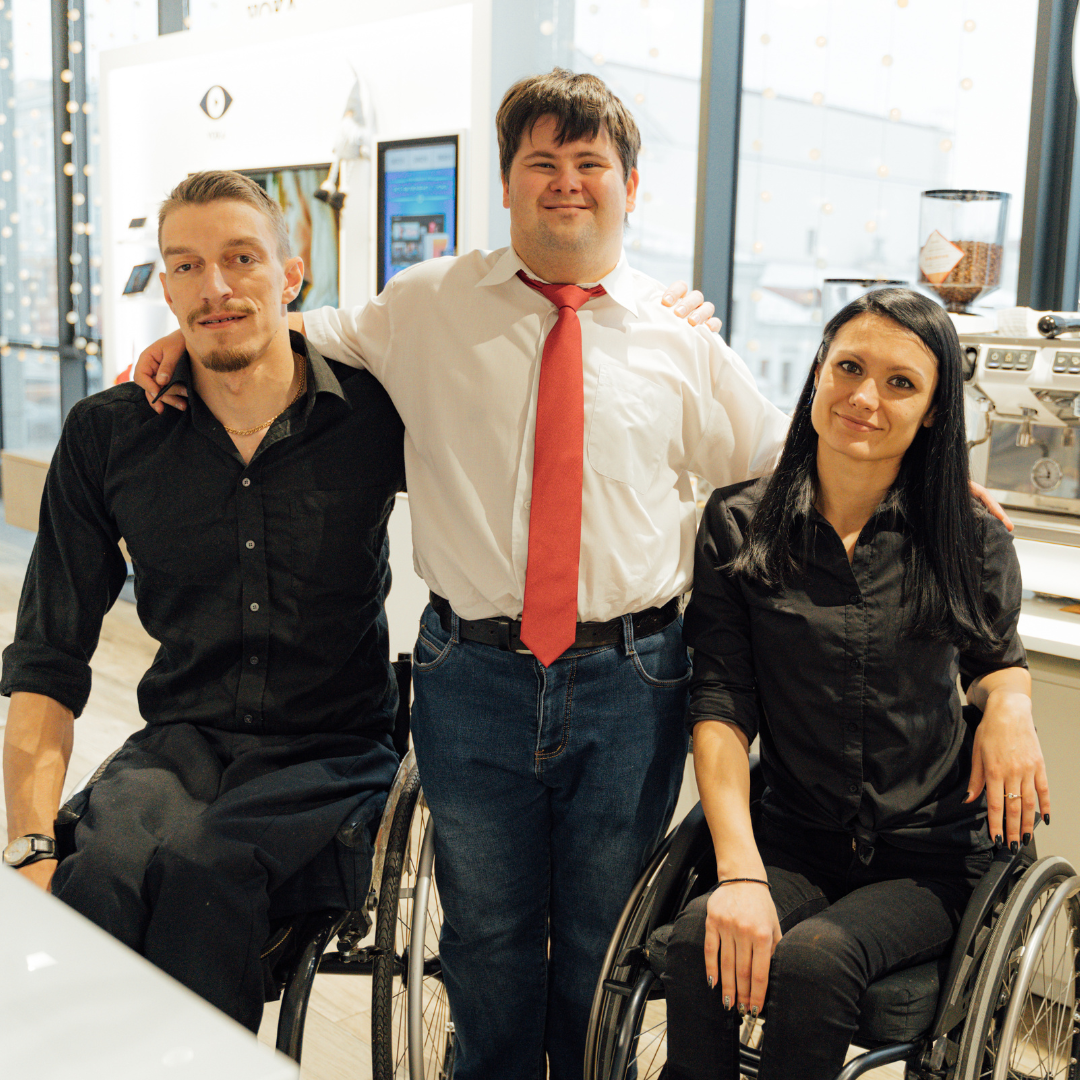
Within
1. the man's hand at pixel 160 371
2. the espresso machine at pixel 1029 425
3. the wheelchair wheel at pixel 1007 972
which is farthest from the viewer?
the espresso machine at pixel 1029 425

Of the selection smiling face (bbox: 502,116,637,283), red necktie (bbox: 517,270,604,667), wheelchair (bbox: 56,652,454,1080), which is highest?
smiling face (bbox: 502,116,637,283)

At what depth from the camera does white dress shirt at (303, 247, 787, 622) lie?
67.3 inches

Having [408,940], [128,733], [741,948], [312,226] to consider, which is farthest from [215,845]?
[312,226]

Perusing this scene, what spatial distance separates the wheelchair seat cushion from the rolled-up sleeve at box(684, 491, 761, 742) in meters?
0.38

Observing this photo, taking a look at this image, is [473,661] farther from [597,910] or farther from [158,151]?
[158,151]

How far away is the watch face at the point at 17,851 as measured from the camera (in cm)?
159

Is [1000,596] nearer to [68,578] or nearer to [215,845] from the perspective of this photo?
[215,845]

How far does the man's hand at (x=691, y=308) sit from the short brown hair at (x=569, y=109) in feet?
0.74

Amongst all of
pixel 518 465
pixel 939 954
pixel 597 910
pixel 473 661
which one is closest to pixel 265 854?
pixel 473 661

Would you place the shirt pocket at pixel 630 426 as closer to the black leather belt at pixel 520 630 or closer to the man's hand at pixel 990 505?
the black leather belt at pixel 520 630

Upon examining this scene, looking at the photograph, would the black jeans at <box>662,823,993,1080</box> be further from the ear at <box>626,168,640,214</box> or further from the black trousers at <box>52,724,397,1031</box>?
the ear at <box>626,168,640,214</box>

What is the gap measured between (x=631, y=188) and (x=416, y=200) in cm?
232

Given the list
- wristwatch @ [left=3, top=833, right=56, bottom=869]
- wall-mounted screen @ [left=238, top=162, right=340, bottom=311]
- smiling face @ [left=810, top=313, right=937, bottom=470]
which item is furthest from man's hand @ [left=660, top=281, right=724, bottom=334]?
wall-mounted screen @ [left=238, top=162, right=340, bottom=311]

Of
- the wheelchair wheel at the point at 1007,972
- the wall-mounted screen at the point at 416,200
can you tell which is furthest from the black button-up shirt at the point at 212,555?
the wall-mounted screen at the point at 416,200
